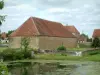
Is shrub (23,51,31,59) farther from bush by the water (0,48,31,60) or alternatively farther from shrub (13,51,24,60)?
shrub (13,51,24,60)

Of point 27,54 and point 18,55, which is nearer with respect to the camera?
point 18,55

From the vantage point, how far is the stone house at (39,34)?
213ft

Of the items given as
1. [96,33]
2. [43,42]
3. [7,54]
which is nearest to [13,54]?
[7,54]

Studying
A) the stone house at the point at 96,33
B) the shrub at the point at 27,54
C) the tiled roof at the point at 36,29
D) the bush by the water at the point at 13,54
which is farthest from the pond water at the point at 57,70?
the stone house at the point at 96,33

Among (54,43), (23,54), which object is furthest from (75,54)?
(54,43)

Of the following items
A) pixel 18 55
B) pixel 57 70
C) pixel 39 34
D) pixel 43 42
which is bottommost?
pixel 57 70

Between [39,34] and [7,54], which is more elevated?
[39,34]

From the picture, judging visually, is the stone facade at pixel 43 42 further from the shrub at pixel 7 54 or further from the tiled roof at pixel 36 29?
the shrub at pixel 7 54

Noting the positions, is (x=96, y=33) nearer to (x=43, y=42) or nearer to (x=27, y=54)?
(x=43, y=42)

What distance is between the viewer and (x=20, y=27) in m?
68.1

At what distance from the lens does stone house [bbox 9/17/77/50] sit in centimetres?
6483

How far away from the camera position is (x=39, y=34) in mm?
64125

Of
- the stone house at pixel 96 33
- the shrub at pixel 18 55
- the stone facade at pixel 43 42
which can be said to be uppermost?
the stone house at pixel 96 33

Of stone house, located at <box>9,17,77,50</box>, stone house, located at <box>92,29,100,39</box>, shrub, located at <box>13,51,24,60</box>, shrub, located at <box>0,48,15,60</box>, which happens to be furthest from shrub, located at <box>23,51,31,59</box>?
stone house, located at <box>92,29,100,39</box>
